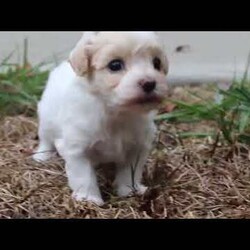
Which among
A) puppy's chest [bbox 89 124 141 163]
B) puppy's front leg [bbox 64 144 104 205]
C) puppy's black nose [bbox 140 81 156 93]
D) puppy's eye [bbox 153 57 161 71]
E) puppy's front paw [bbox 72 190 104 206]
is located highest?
puppy's eye [bbox 153 57 161 71]

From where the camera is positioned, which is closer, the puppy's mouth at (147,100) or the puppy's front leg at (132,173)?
the puppy's mouth at (147,100)

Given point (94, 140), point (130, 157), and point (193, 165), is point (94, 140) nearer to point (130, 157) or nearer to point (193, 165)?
point (130, 157)

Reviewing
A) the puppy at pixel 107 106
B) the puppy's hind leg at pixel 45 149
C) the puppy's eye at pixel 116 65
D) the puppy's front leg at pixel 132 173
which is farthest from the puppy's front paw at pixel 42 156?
the puppy's eye at pixel 116 65

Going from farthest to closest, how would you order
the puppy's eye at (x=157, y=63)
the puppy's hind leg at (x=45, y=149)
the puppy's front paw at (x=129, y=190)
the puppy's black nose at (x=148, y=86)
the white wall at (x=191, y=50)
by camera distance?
the white wall at (x=191, y=50) → the puppy's hind leg at (x=45, y=149) → the puppy's front paw at (x=129, y=190) → the puppy's eye at (x=157, y=63) → the puppy's black nose at (x=148, y=86)

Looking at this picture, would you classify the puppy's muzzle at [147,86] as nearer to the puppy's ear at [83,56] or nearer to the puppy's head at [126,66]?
the puppy's head at [126,66]

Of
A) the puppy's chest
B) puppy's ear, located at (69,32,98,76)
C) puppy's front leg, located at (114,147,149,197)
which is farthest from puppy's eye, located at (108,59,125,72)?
puppy's front leg, located at (114,147,149,197)

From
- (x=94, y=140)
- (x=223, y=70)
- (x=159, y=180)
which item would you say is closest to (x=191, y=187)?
(x=159, y=180)

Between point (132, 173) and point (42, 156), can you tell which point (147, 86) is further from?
point (42, 156)

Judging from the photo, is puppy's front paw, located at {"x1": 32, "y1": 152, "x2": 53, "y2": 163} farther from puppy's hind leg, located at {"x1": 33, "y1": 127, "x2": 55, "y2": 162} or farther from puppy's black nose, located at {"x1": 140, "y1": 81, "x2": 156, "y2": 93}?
puppy's black nose, located at {"x1": 140, "y1": 81, "x2": 156, "y2": 93}
